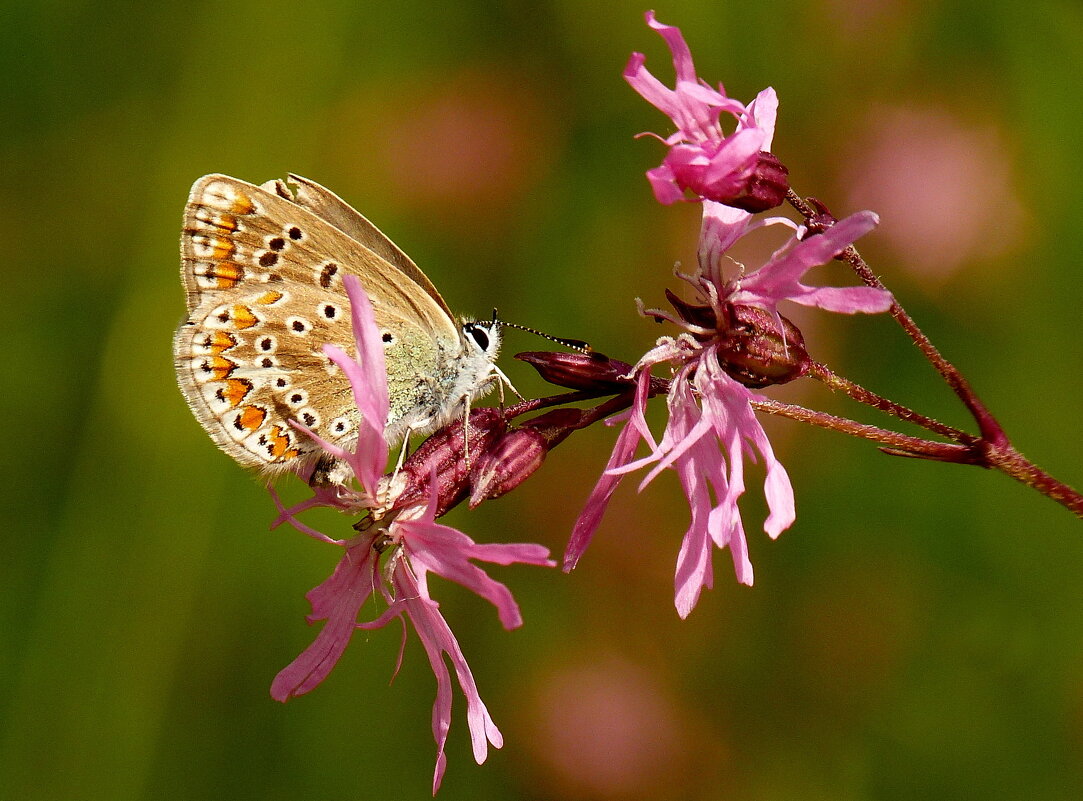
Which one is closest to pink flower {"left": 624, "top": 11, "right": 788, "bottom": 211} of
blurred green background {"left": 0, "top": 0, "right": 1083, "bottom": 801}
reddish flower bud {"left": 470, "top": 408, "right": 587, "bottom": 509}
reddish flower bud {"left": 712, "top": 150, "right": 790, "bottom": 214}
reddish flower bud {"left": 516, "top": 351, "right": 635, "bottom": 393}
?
reddish flower bud {"left": 712, "top": 150, "right": 790, "bottom": 214}

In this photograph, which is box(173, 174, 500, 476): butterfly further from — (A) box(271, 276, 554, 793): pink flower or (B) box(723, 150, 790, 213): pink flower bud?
(B) box(723, 150, 790, 213): pink flower bud

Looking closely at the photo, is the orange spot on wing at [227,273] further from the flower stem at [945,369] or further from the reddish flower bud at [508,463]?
the flower stem at [945,369]

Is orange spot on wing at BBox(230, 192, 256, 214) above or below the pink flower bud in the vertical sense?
below

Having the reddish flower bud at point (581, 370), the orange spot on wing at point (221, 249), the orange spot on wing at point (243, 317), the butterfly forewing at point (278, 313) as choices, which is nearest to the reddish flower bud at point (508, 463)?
the reddish flower bud at point (581, 370)

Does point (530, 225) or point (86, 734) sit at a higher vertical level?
point (530, 225)

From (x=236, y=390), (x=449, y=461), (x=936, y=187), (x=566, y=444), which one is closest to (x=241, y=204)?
(x=236, y=390)

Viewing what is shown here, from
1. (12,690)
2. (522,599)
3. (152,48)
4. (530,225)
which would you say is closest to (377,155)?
(530,225)

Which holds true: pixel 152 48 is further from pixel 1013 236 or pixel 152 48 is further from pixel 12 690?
pixel 1013 236
